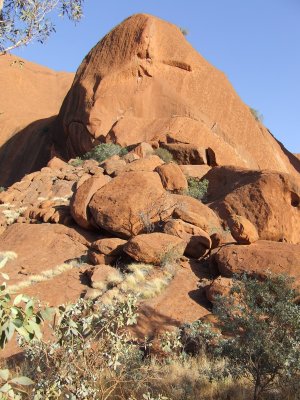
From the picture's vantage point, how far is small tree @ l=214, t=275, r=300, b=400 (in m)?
5.47

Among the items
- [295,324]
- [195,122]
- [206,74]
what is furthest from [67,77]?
[295,324]

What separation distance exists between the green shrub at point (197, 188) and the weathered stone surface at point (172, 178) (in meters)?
0.31

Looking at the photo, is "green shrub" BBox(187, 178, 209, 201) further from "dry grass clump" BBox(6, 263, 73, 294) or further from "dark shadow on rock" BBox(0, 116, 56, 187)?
"dark shadow on rock" BBox(0, 116, 56, 187)

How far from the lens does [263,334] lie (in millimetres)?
5633

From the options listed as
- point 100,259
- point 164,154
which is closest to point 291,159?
point 164,154

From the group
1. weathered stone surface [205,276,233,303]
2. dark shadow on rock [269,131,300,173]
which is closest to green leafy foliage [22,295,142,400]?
weathered stone surface [205,276,233,303]

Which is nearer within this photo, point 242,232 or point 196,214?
point 242,232

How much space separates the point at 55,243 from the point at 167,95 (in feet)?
33.5

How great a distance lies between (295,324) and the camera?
565 cm

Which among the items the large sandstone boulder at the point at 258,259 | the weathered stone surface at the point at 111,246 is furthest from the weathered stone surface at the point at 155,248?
the large sandstone boulder at the point at 258,259

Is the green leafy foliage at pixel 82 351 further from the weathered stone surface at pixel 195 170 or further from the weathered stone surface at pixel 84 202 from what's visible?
the weathered stone surface at pixel 195 170

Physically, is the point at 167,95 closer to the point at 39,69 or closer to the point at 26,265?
the point at 26,265

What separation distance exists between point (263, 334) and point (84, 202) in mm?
8375

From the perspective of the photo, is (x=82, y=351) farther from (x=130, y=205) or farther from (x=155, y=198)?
(x=155, y=198)
